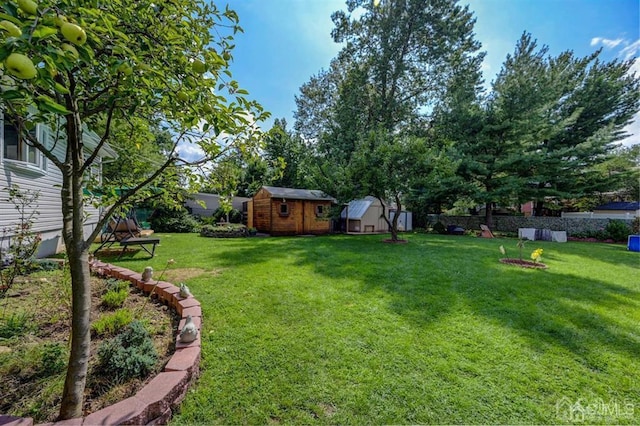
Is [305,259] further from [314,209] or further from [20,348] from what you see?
[314,209]

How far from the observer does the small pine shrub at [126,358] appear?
6.59 ft

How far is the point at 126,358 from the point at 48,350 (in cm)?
69

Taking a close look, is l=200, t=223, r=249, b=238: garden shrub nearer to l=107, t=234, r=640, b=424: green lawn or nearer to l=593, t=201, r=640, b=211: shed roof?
l=107, t=234, r=640, b=424: green lawn

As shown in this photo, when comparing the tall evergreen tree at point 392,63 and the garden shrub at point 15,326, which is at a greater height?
the tall evergreen tree at point 392,63

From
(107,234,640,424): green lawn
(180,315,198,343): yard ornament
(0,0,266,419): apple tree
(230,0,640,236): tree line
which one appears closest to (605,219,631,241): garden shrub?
(230,0,640,236): tree line

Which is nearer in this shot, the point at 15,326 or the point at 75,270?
the point at 75,270

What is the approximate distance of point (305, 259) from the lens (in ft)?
22.7

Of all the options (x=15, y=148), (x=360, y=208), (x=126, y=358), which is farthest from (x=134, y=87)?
(x=360, y=208)

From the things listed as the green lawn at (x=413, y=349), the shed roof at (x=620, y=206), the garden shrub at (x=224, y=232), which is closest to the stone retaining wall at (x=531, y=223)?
the shed roof at (x=620, y=206)

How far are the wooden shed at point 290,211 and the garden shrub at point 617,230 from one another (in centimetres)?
1381

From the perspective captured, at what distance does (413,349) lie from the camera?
266 centimetres

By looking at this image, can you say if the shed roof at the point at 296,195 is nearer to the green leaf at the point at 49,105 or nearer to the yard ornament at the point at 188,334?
the yard ornament at the point at 188,334

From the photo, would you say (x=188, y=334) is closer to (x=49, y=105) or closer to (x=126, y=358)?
(x=126, y=358)

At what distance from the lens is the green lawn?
1.92m
